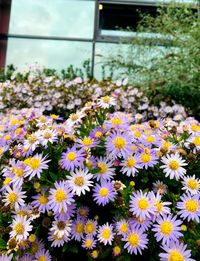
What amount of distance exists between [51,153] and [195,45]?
2.27 metres

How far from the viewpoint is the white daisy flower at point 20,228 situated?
656 millimetres

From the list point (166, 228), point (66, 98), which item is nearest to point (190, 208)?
point (166, 228)

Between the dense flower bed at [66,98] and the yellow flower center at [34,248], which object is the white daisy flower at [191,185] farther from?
the dense flower bed at [66,98]

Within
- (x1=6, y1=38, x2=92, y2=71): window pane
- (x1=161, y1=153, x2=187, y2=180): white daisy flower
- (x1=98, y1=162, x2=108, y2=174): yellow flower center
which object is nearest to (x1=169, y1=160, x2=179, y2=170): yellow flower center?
(x1=161, y1=153, x2=187, y2=180): white daisy flower

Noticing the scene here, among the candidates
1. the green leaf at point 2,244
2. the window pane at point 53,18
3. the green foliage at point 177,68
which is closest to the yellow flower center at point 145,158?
the green leaf at point 2,244

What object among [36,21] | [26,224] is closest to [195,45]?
[26,224]

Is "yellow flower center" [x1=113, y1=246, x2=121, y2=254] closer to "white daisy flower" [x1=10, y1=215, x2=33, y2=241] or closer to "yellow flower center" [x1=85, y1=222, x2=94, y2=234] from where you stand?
"yellow flower center" [x1=85, y1=222, x2=94, y2=234]

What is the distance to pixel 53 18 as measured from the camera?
4.83 meters

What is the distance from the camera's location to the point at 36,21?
484 centimetres

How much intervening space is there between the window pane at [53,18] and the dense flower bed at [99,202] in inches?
179

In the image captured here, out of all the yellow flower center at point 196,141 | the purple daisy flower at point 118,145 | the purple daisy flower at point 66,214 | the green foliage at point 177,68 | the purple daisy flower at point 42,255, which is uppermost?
the green foliage at point 177,68

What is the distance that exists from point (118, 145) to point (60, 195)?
0.82 ft

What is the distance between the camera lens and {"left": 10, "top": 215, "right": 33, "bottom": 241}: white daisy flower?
656 mm

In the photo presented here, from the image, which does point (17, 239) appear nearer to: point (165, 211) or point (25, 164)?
point (25, 164)
